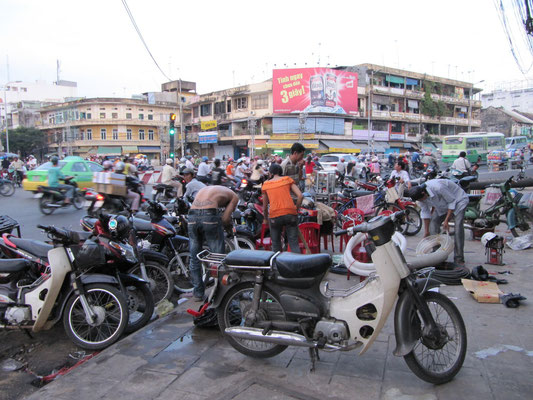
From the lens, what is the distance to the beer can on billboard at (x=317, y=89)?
137 ft

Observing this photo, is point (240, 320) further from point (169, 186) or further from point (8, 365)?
point (169, 186)

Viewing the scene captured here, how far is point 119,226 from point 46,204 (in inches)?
322

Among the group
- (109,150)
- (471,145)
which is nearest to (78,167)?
(471,145)

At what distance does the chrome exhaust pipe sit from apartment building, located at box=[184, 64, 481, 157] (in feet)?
109

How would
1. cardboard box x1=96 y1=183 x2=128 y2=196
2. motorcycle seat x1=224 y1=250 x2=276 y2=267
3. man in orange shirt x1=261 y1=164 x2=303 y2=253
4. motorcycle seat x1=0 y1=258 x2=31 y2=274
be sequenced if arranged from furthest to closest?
cardboard box x1=96 y1=183 x2=128 y2=196
man in orange shirt x1=261 y1=164 x2=303 y2=253
motorcycle seat x1=0 y1=258 x2=31 y2=274
motorcycle seat x1=224 y1=250 x2=276 y2=267

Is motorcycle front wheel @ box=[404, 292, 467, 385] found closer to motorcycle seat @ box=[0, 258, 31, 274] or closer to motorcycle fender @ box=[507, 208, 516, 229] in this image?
motorcycle seat @ box=[0, 258, 31, 274]

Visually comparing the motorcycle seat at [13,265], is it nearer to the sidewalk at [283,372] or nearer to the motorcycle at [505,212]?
the sidewalk at [283,372]

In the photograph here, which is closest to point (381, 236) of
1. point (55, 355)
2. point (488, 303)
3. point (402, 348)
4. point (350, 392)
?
point (402, 348)

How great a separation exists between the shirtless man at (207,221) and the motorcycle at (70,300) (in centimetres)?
107

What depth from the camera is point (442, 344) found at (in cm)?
300

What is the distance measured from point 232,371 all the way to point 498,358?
7.06ft

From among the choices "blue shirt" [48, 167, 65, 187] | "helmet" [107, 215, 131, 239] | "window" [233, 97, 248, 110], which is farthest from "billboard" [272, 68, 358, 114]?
"helmet" [107, 215, 131, 239]

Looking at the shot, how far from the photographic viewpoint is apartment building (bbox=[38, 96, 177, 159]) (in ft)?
175

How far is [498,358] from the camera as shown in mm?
3330
